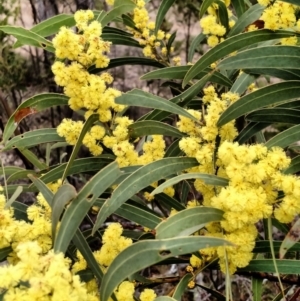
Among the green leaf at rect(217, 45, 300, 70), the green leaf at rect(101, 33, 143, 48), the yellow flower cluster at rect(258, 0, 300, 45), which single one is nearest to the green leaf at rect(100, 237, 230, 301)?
the green leaf at rect(217, 45, 300, 70)

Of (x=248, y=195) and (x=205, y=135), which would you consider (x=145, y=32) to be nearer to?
(x=205, y=135)

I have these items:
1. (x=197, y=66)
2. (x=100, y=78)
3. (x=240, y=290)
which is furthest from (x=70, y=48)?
(x=240, y=290)

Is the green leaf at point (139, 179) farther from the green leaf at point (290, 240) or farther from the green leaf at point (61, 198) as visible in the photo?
the green leaf at point (290, 240)

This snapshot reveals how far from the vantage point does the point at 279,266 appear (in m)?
1.17

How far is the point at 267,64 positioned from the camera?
1182mm

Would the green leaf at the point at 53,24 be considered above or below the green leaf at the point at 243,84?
above

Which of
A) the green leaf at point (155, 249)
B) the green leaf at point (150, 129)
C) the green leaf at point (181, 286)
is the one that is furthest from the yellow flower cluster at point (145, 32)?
the green leaf at point (155, 249)

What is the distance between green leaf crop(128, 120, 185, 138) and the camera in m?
1.29

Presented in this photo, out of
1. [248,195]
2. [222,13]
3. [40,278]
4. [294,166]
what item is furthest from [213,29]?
[40,278]

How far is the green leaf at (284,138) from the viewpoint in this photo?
3.84 ft

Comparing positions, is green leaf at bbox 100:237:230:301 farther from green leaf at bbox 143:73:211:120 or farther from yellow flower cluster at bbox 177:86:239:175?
green leaf at bbox 143:73:211:120

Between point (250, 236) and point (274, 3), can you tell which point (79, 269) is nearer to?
point (250, 236)

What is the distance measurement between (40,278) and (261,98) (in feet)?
2.20

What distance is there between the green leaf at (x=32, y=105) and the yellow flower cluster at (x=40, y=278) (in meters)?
0.61
